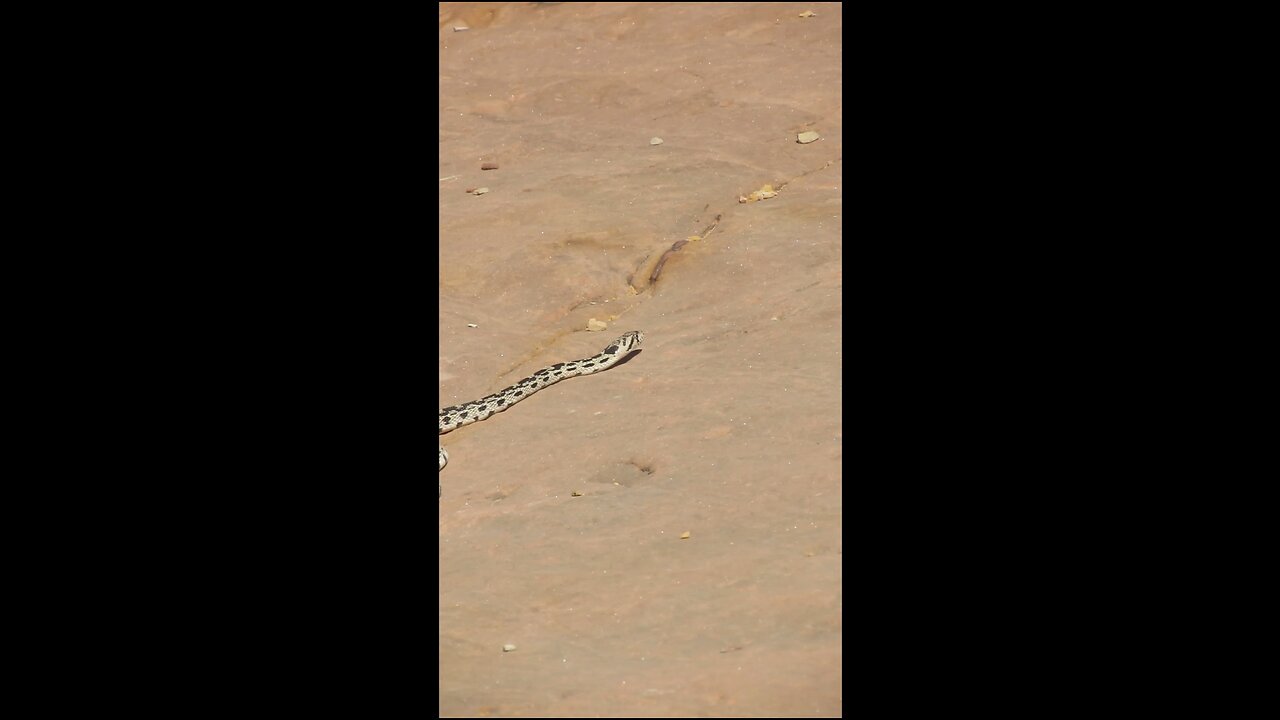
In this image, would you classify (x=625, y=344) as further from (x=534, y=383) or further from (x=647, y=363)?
(x=534, y=383)

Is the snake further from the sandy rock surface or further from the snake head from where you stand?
the sandy rock surface

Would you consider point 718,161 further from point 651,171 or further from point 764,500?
point 764,500

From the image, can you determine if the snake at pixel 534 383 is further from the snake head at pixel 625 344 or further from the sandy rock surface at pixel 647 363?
the sandy rock surface at pixel 647 363

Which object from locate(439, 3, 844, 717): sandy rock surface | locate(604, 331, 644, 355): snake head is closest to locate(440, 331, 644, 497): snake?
locate(604, 331, 644, 355): snake head

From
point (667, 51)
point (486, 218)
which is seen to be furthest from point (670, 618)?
point (667, 51)

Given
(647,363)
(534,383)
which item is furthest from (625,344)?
(534,383)

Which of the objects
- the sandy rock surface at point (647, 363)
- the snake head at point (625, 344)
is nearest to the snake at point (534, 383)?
the snake head at point (625, 344)
